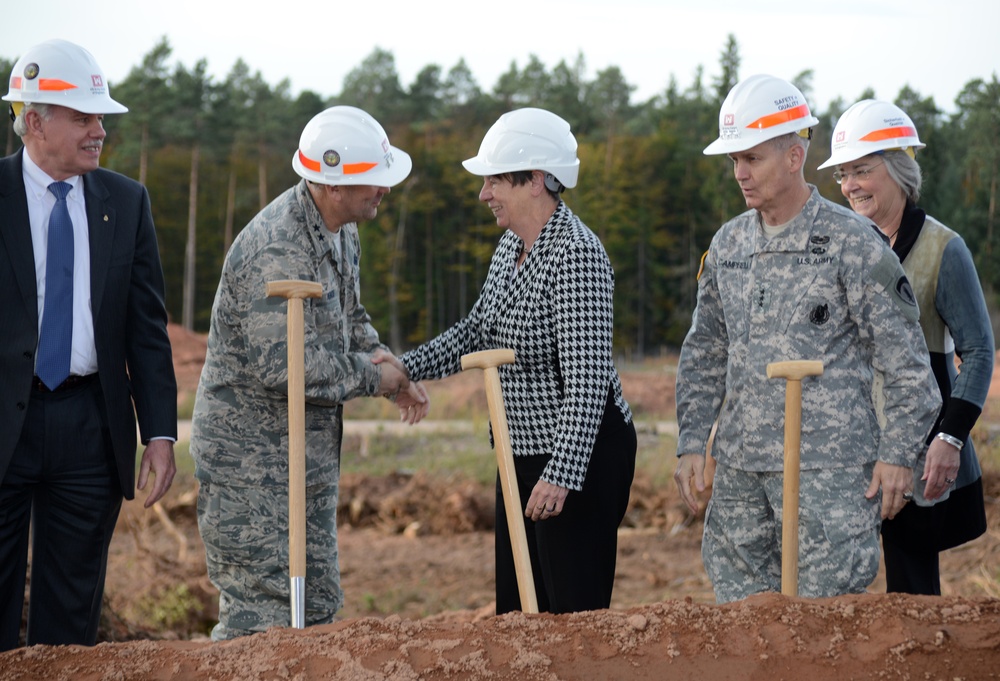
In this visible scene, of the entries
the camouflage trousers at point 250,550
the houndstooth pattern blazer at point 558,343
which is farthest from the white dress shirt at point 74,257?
the houndstooth pattern blazer at point 558,343

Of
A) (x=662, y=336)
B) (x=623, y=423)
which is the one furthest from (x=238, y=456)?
(x=662, y=336)

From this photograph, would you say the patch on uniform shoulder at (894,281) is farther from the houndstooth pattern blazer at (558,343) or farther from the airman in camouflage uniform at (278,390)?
the airman in camouflage uniform at (278,390)

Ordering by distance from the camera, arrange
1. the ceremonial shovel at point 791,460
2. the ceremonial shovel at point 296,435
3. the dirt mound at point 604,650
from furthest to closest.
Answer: the ceremonial shovel at point 296,435 < the ceremonial shovel at point 791,460 < the dirt mound at point 604,650

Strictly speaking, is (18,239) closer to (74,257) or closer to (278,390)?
(74,257)

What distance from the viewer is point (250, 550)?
3.91 m

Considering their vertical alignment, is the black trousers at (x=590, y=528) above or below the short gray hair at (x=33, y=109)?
below

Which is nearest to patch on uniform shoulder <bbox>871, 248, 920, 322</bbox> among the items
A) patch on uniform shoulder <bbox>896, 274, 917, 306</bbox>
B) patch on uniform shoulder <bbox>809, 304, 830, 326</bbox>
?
patch on uniform shoulder <bbox>896, 274, 917, 306</bbox>

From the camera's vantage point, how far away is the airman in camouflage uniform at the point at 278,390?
3.79 m

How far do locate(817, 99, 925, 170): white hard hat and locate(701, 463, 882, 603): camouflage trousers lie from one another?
1314 millimetres

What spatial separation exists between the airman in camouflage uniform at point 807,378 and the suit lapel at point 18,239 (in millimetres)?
2296

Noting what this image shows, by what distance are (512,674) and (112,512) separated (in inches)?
75.8

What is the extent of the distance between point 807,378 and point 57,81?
2633 mm

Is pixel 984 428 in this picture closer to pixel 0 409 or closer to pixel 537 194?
pixel 537 194

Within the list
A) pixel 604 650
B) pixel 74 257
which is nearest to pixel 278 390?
pixel 74 257
